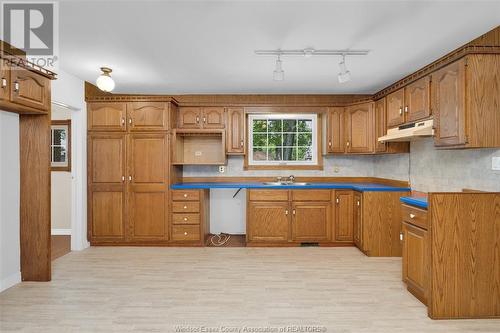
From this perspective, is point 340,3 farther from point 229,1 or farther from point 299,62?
point 299,62

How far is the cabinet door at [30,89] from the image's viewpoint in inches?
96.3

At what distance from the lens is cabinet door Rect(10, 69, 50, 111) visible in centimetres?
245

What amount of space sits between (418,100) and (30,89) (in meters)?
3.84

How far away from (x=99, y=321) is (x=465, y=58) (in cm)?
352

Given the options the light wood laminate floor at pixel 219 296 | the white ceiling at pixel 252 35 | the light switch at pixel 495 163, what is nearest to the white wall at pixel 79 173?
the light wood laminate floor at pixel 219 296

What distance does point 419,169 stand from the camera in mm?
3553

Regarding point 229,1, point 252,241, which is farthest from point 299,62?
point 252,241

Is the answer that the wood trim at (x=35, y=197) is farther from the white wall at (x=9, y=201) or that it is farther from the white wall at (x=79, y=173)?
the white wall at (x=79, y=173)

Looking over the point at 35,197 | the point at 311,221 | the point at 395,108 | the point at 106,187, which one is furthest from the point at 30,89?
the point at 395,108

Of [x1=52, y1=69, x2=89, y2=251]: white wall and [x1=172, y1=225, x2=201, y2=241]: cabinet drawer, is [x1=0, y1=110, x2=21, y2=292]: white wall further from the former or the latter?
[x1=172, y1=225, x2=201, y2=241]: cabinet drawer

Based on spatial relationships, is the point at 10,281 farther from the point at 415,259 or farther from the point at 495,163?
the point at 495,163

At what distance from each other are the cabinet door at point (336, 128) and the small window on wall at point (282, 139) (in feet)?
1.25

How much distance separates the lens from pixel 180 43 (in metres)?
2.68

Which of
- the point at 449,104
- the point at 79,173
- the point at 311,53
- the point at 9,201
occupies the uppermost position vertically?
the point at 311,53
